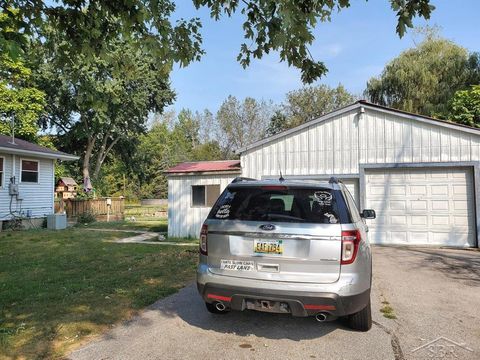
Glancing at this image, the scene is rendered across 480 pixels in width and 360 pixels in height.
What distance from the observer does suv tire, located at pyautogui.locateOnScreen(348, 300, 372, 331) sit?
14.2 ft

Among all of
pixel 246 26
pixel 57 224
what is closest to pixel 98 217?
pixel 57 224

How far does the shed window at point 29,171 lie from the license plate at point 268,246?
17674mm

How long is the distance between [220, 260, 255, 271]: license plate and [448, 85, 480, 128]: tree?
20441 millimetres

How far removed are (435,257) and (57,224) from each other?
15.9 meters

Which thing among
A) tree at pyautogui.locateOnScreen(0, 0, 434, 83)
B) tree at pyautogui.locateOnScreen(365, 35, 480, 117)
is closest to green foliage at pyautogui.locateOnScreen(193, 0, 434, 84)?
tree at pyautogui.locateOnScreen(0, 0, 434, 83)

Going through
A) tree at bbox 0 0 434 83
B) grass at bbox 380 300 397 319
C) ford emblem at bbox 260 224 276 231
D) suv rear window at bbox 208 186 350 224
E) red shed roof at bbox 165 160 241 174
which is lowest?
grass at bbox 380 300 397 319

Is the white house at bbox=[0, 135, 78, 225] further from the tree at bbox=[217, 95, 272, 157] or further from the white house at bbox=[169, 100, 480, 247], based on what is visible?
the tree at bbox=[217, 95, 272, 157]

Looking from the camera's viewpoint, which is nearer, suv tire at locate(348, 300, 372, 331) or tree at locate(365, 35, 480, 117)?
suv tire at locate(348, 300, 372, 331)

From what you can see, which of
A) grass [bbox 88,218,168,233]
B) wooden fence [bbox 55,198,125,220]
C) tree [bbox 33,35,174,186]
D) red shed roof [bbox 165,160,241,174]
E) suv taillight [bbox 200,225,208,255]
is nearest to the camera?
suv taillight [bbox 200,225,208,255]

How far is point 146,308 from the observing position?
5.39 meters

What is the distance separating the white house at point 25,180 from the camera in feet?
55.7

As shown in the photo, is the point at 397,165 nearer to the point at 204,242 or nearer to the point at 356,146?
the point at 356,146

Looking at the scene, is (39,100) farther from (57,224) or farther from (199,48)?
(199,48)

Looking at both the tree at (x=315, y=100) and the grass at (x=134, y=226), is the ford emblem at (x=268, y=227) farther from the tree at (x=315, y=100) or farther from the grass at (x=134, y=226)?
the tree at (x=315, y=100)
